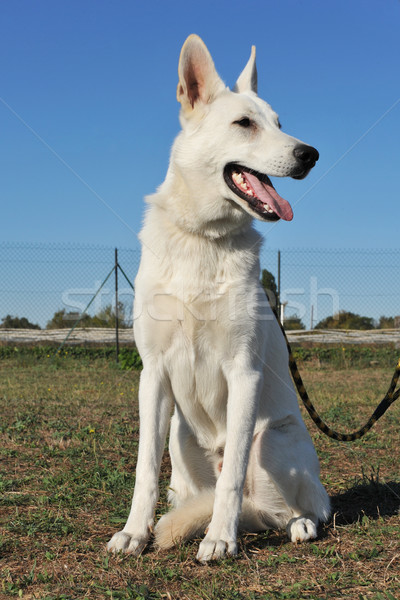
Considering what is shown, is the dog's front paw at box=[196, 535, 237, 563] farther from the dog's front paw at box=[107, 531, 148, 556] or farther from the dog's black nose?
the dog's black nose

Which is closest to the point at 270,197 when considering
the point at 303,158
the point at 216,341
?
the point at 303,158

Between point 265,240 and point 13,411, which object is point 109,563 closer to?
point 265,240

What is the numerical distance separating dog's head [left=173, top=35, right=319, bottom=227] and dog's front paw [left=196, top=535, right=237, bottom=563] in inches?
56.5

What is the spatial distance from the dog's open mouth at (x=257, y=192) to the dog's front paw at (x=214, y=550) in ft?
4.70

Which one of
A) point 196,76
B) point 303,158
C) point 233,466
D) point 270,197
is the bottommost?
point 233,466

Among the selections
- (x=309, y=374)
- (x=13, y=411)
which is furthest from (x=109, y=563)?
(x=309, y=374)

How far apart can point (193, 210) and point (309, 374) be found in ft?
24.2

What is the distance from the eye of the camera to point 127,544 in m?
2.29

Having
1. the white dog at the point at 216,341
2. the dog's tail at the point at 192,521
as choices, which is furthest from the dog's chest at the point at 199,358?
the dog's tail at the point at 192,521

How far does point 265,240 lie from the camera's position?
9.23 ft

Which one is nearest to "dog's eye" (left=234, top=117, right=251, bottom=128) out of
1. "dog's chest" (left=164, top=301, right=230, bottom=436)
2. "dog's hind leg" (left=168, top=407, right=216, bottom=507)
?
A: "dog's chest" (left=164, top=301, right=230, bottom=436)

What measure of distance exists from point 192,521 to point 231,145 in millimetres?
1763

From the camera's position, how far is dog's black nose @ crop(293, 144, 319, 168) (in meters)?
2.53

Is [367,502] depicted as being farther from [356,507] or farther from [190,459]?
[190,459]
